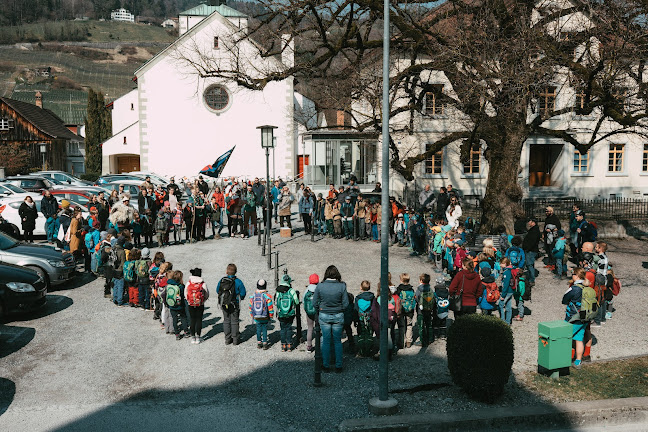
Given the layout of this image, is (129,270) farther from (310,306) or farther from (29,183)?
(29,183)

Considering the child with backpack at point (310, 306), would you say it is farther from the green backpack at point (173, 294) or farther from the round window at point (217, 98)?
the round window at point (217, 98)

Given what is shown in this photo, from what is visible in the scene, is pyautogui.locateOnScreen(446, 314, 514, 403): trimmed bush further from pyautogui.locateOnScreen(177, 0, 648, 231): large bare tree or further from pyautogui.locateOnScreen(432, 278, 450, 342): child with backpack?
pyautogui.locateOnScreen(177, 0, 648, 231): large bare tree

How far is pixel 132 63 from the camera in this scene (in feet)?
449

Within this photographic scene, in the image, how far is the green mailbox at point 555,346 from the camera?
30.0 feet

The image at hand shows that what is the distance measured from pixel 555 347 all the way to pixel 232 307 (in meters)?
5.45

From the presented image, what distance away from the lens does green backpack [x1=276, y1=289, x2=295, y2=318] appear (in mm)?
10211

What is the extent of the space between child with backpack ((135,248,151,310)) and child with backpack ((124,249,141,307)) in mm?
66

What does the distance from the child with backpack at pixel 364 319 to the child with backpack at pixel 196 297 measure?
281cm

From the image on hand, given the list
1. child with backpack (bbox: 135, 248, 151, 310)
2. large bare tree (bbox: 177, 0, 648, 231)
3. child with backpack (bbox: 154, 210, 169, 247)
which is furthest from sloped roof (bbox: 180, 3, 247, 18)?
child with backpack (bbox: 135, 248, 151, 310)

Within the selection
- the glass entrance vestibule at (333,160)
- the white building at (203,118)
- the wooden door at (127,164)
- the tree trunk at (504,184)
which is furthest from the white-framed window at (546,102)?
the wooden door at (127,164)

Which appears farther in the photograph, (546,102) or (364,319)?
(546,102)

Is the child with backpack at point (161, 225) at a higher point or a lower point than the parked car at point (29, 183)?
lower

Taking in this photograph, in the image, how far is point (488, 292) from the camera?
11.0 meters

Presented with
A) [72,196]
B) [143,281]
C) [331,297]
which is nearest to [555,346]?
[331,297]
